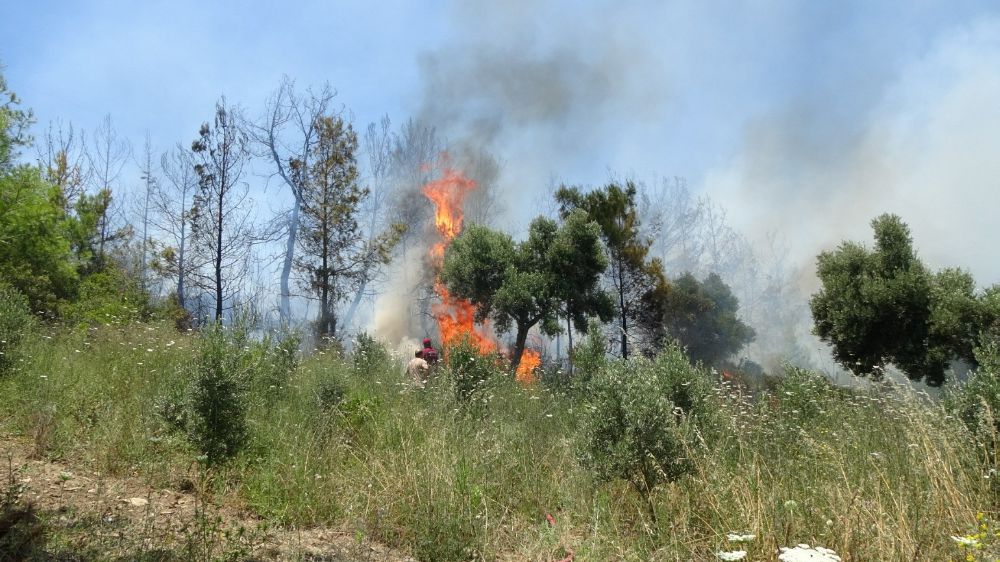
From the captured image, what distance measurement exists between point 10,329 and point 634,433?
25.4ft

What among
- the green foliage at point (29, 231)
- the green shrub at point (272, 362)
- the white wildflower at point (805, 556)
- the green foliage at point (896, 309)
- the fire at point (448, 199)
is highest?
the fire at point (448, 199)

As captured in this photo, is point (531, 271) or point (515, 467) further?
point (531, 271)

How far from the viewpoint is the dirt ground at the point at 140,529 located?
3648mm

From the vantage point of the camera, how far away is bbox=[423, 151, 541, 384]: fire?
22.5 meters

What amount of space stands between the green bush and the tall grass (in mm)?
190

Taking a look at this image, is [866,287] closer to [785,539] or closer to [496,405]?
[496,405]

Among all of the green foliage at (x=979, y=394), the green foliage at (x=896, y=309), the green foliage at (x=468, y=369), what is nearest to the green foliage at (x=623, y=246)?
the green foliage at (x=896, y=309)

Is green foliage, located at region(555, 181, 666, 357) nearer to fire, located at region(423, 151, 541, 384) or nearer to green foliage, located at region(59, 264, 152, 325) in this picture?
fire, located at region(423, 151, 541, 384)

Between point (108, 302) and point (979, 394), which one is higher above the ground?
point (108, 302)

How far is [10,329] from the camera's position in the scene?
752cm

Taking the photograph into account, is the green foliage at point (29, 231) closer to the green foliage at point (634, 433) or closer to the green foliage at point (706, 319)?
the green foliage at point (634, 433)

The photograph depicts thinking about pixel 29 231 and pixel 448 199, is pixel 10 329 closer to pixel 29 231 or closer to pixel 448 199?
pixel 29 231

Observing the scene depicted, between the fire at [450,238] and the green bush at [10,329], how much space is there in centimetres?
1448

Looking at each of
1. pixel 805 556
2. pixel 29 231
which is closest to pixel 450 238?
pixel 29 231
